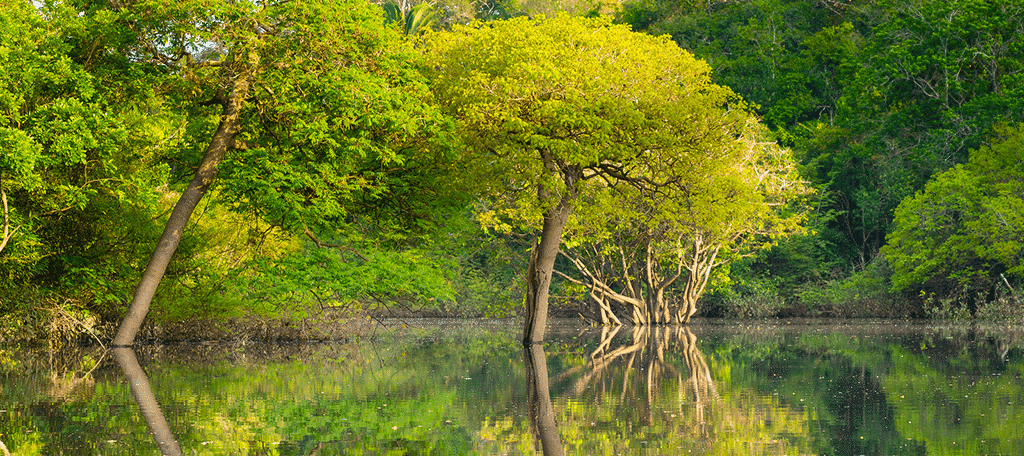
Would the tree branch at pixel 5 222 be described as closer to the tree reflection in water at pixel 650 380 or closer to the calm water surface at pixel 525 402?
the calm water surface at pixel 525 402

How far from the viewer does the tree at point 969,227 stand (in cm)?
3650

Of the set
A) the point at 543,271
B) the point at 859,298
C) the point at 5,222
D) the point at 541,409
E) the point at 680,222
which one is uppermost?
the point at 680,222

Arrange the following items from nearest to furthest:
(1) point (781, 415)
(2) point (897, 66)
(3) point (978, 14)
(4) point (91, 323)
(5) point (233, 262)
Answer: (1) point (781, 415) < (4) point (91, 323) < (5) point (233, 262) < (3) point (978, 14) < (2) point (897, 66)

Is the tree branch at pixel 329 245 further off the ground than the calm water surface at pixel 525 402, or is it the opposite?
the tree branch at pixel 329 245

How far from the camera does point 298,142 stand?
23281 mm

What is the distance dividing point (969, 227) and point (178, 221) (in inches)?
1062

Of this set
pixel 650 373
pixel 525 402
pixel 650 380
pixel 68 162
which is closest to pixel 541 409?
pixel 525 402

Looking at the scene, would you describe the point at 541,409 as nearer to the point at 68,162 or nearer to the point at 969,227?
the point at 68,162

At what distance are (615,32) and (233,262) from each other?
11191 millimetres

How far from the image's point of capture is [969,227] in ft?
122

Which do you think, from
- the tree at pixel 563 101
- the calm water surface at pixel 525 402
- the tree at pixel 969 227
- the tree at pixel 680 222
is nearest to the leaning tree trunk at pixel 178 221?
the calm water surface at pixel 525 402

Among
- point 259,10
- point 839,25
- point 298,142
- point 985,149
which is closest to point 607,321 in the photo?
point 985,149

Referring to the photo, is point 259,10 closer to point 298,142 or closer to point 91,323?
point 298,142

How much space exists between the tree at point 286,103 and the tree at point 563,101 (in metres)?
1.24
